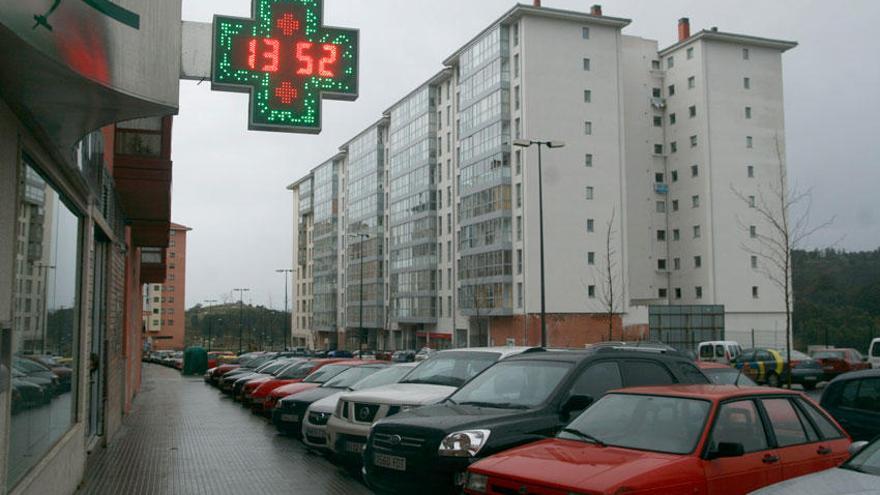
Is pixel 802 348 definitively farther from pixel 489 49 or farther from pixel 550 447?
pixel 550 447

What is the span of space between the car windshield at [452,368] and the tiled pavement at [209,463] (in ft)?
5.68

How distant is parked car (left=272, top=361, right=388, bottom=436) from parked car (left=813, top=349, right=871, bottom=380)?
83.4 feet

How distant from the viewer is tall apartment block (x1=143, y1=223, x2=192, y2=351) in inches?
4692

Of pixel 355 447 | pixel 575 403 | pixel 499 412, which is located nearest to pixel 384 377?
pixel 355 447

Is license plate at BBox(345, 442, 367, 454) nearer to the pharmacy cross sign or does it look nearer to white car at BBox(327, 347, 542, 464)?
white car at BBox(327, 347, 542, 464)

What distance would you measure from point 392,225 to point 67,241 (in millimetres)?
72457

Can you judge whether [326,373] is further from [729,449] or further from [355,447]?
[729,449]

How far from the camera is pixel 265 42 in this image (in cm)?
927

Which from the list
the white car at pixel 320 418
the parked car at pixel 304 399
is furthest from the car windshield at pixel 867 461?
the parked car at pixel 304 399

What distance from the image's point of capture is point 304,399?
1488cm

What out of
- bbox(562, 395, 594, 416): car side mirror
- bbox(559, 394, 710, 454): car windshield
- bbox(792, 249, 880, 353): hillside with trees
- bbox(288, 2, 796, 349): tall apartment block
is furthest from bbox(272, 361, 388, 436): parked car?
bbox(792, 249, 880, 353): hillside with trees

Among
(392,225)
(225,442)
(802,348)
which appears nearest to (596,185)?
(802,348)

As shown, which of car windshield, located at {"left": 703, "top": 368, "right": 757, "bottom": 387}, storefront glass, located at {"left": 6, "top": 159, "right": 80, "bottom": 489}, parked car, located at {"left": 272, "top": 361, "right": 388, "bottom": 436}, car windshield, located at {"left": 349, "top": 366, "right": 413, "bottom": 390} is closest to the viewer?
storefront glass, located at {"left": 6, "top": 159, "right": 80, "bottom": 489}

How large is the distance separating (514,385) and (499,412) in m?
0.63
